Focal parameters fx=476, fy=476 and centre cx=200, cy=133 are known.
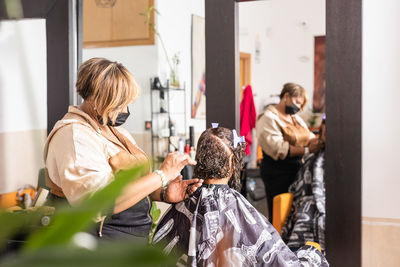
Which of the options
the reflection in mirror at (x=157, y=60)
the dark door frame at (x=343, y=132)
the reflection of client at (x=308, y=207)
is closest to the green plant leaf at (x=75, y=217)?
the dark door frame at (x=343, y=132)

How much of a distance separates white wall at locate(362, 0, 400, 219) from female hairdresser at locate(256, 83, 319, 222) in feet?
2.85

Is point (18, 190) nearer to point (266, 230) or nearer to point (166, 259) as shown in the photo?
point (266, 230)

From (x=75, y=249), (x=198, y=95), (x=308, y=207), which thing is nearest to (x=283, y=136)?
(x=308, y=207)

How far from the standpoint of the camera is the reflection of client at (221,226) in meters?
1.91

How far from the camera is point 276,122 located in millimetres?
3133

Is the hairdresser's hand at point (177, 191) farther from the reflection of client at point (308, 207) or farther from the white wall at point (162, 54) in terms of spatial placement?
the white wall at point (162, 54)

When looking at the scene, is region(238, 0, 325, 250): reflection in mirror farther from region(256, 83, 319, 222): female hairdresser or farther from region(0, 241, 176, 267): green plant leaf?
region(0, 241, 176, 267): green plant leaf

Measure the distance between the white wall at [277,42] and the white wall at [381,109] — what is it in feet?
1.21

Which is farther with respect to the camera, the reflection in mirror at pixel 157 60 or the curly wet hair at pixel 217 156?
the reflection in mirror at pixel 157 60

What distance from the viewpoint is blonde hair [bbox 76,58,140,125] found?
174 cm

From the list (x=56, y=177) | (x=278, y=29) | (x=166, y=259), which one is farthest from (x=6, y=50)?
(x=166, y=259)

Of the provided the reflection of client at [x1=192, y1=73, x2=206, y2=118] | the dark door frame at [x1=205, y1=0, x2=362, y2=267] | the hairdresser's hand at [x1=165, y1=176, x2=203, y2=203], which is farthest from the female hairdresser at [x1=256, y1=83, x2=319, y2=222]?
the reflection of client at [x1=192, y1=73, x2=206, y2=118]

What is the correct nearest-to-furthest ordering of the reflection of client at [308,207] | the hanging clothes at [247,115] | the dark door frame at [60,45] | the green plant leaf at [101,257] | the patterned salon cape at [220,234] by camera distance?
the green plant leaf at [101,257] < the patterned salon cape at [220,234] < the reflection of client at [308,207] < the dark door frame at [60,45] < the hanging clothes at [247,115]

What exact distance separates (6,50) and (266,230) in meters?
1.95
